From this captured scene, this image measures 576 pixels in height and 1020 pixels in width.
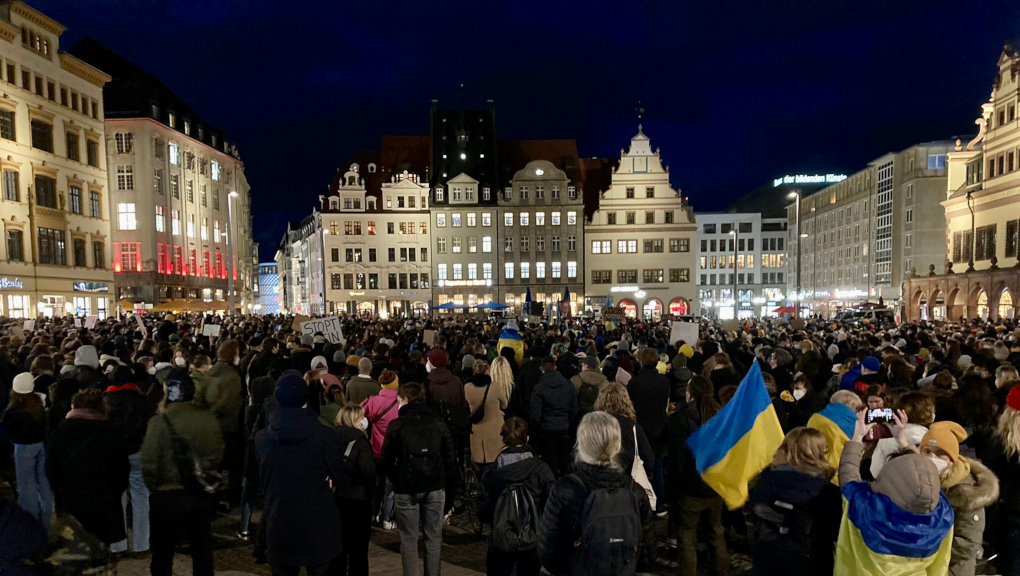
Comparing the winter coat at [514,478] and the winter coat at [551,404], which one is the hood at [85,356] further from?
the winter coat at [514,478]

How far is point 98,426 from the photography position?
5.14 m

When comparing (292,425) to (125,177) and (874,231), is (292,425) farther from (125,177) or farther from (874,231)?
(874,231)

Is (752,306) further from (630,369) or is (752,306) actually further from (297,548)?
(297,548)

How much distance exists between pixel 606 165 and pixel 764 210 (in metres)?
57.9

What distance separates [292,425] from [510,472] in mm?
1510

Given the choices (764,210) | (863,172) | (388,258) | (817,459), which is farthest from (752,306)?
(817,459)

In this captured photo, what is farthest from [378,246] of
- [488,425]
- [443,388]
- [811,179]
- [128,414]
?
[811,179]

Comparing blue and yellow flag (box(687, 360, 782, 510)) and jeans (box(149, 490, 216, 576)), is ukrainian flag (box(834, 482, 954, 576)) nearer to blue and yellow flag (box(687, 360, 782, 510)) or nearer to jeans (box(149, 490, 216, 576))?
blue and yellow flag (box(687, 360, 782, 510))

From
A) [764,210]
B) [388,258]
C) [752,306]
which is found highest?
[764,210]

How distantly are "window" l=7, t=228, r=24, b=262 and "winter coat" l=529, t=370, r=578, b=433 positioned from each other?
36560mm

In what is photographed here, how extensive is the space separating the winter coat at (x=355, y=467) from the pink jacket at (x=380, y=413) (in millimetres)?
1299

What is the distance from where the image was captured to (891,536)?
10.7 ft

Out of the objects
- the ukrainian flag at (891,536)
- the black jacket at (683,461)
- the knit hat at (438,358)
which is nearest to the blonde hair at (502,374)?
the knit hat at (438,358)

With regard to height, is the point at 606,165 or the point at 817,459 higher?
the point at 606,165
